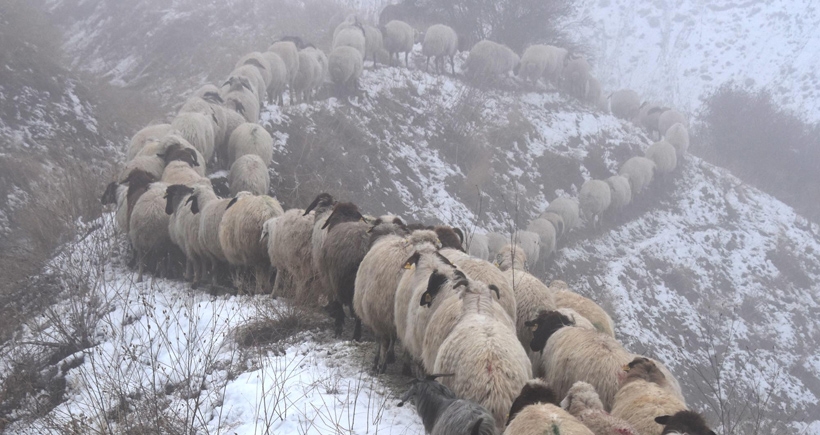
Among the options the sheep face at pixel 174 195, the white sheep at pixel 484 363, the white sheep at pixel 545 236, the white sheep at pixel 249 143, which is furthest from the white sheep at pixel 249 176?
A: the white sheep at pixel 545 236

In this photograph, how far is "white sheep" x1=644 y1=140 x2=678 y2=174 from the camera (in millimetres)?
21141

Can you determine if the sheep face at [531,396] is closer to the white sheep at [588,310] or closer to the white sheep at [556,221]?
the white sheep at [588,310]

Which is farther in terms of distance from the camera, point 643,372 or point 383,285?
point 383,285

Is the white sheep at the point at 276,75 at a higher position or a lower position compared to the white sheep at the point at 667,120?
higher

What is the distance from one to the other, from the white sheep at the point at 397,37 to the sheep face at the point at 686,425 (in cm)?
1843

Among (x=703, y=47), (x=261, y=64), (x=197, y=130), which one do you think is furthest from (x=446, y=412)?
(x=703, y=47)

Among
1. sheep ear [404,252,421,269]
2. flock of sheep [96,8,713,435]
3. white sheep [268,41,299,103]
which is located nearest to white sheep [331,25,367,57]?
white sheep [268,41,299,103]

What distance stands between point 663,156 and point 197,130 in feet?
55.2

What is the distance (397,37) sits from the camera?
803 inches

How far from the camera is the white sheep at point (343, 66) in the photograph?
1645 centimetres

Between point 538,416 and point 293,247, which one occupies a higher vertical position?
point 538,416

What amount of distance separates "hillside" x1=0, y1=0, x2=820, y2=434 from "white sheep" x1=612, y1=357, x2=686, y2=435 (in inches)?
60.8

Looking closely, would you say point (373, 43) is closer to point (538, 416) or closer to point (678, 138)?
point (678, 138)

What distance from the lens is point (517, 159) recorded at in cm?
1914
